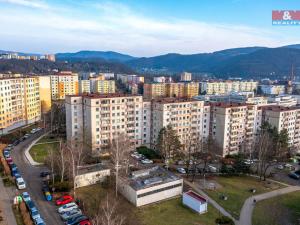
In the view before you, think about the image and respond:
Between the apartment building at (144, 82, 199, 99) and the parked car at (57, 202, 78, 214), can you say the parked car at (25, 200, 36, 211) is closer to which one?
the parked car at (57, 202, 78, 214)

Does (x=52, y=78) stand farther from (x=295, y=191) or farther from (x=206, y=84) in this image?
(x=295, y=191)

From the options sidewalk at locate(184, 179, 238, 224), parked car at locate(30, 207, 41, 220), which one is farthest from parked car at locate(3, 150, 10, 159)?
sidewalk at locate(184, 179, 238, 224)

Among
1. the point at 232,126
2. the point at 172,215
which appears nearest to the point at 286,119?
the point at 232,126

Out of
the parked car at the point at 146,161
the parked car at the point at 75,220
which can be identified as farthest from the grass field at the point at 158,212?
the parked car at the point at 146,161

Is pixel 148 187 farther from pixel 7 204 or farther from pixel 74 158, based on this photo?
pixel 7 204

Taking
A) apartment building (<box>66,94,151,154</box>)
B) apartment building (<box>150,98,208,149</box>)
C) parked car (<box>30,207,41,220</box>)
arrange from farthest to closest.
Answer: apartment building (<box>150,98,208,149</box>), apartment building (<box>66,94,151,154</box>), parked car (<box>30,207,41,220</box>)

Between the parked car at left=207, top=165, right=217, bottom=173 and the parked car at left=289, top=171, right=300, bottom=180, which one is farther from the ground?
the parked car at left=207, top=165, right=217, bottom=173
